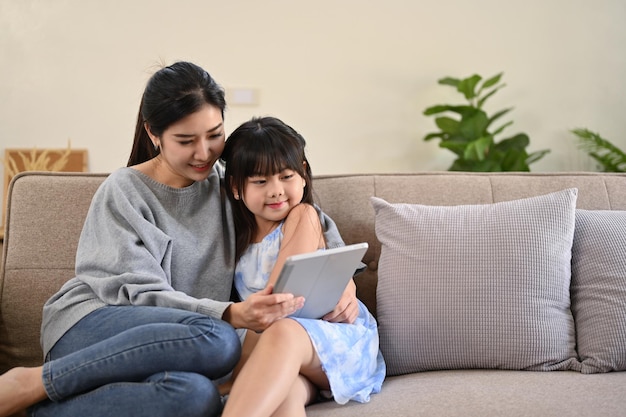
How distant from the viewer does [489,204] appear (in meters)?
1.99

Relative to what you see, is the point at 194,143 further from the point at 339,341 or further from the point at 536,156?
the point at 536,156

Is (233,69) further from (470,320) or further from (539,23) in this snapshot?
(470,320)

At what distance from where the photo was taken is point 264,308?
1510 mm

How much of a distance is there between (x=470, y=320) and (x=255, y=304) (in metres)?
0.57

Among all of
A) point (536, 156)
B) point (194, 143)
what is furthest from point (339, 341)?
point (536, 156)

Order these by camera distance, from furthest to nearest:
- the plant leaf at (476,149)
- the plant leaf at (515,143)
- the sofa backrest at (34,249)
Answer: the plant leaf at (515,143) → the plant leaf at (476,149) → the sofa backrest at (34,249)

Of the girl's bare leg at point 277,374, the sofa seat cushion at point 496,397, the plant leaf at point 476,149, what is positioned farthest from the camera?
the plant leaf at point 476,149

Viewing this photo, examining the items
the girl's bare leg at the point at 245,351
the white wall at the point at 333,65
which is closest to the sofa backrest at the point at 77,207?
the girl's bare leg at the point at 245,351

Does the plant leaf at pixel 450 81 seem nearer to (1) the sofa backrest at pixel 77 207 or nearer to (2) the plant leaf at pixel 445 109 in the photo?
(2) the plant leaf at pixel 445 109

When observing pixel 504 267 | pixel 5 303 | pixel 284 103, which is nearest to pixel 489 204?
pixel 504 267

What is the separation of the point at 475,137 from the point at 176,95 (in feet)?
7.52

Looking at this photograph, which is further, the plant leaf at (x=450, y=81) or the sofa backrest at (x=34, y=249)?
the plant leaf at (x=450, y=81)

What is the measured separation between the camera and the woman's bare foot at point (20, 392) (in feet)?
4.86

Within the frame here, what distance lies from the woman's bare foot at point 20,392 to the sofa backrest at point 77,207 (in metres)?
0.41
